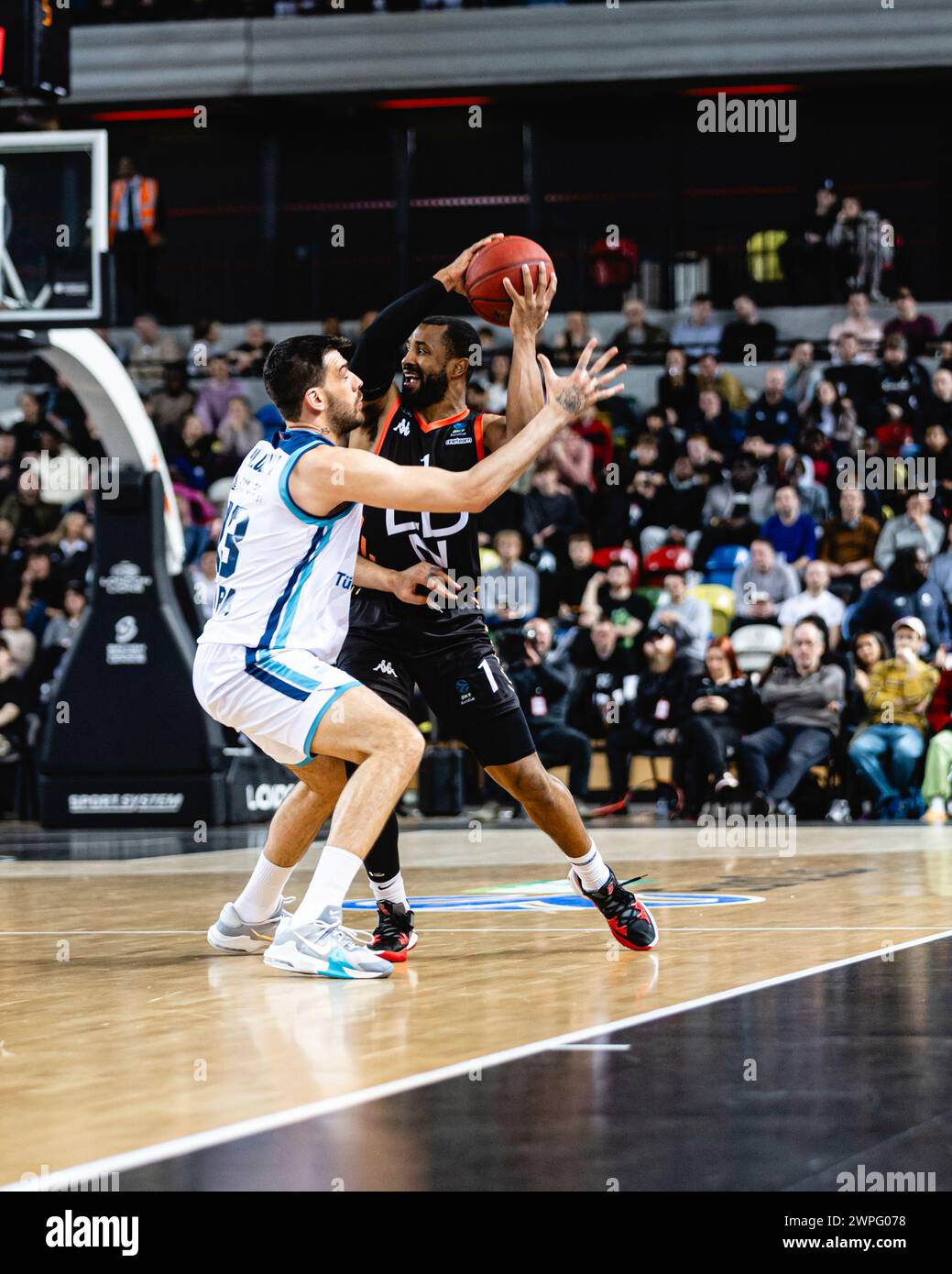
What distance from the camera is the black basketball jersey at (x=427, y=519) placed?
6738 millimetres

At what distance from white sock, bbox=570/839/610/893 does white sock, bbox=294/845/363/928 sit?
1.00 meters

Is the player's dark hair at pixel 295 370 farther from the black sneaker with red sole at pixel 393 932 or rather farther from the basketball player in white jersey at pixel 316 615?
the black sneaker with red sole at pixel 393 932

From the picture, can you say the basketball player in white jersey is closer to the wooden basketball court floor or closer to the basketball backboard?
the wooden basketball court floor

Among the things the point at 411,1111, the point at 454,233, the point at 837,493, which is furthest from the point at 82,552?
the point at 411,1111

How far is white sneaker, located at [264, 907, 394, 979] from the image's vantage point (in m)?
5.86

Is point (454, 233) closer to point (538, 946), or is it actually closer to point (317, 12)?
point (317, 12)

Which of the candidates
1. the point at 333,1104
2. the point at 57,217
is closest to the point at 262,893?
the point at 333,1104

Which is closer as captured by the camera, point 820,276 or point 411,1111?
point 411,1111

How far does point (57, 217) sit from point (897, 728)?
23.0ft

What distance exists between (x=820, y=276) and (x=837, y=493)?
14.6 feet

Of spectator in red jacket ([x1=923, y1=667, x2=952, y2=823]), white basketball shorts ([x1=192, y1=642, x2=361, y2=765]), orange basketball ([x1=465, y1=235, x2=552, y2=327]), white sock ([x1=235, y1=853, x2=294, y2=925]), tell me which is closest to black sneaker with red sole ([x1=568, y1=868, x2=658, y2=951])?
white sock ([x1=235, y1=853, x2=294, y2=925])

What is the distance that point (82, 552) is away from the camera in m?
17.8

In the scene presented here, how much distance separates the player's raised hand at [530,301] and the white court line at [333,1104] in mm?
2310

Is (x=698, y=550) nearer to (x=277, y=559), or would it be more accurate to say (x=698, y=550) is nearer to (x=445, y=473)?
(x=277, y=559)
